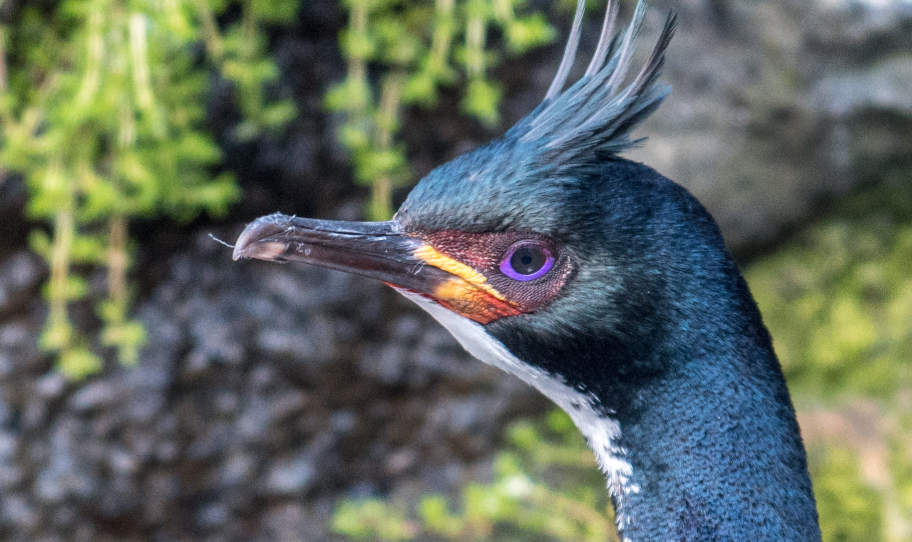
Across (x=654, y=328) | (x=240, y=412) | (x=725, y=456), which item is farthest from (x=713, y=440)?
(x=240, y=412)

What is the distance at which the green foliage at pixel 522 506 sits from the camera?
Answer: 268cm

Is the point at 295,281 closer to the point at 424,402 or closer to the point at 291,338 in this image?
the point at 291,338

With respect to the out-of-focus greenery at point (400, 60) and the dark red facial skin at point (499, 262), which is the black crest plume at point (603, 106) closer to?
the dark red facial skin at point (499, 262)

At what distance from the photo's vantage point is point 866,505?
Result: 290 centimetres

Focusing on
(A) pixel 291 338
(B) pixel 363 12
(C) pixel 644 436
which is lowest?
(C) pixel 644 436

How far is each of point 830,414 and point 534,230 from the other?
2.35 m

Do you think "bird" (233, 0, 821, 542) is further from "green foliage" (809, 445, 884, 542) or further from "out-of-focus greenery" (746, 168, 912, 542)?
"out-of-focus greenery" (746, 168, 912, 542)

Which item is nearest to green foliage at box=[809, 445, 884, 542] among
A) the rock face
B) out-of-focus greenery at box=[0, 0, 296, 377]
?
the rock face

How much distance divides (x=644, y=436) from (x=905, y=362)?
7.95 ft

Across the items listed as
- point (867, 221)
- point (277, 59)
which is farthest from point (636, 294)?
point (867, 221)

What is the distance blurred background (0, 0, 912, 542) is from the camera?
2398 mm

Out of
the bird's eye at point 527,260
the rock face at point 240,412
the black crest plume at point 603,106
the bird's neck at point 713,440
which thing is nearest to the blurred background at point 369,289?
the rock face at point 240,412

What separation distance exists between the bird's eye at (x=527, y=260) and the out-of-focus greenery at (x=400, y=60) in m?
0.94

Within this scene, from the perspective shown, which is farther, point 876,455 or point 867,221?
point 867,221
